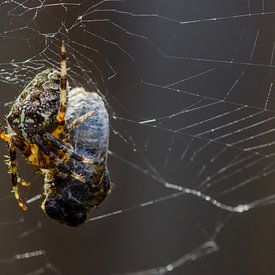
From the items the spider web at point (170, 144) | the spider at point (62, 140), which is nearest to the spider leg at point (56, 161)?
the spider at point (62, 140)

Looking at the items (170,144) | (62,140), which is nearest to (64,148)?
(62,140)

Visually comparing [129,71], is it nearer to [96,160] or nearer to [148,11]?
[148,11]

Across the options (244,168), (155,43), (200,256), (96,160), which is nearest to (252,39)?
(155,43)

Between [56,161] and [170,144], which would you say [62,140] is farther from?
[170,144]

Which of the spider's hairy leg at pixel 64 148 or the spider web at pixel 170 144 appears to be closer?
the spider's hairy leg at pixel 64 148

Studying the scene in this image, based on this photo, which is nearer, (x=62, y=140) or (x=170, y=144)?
(x=62, y=140)

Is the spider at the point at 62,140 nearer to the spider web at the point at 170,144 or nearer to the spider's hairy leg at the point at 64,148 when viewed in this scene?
the spider's hairy leg at the point at 64,148
